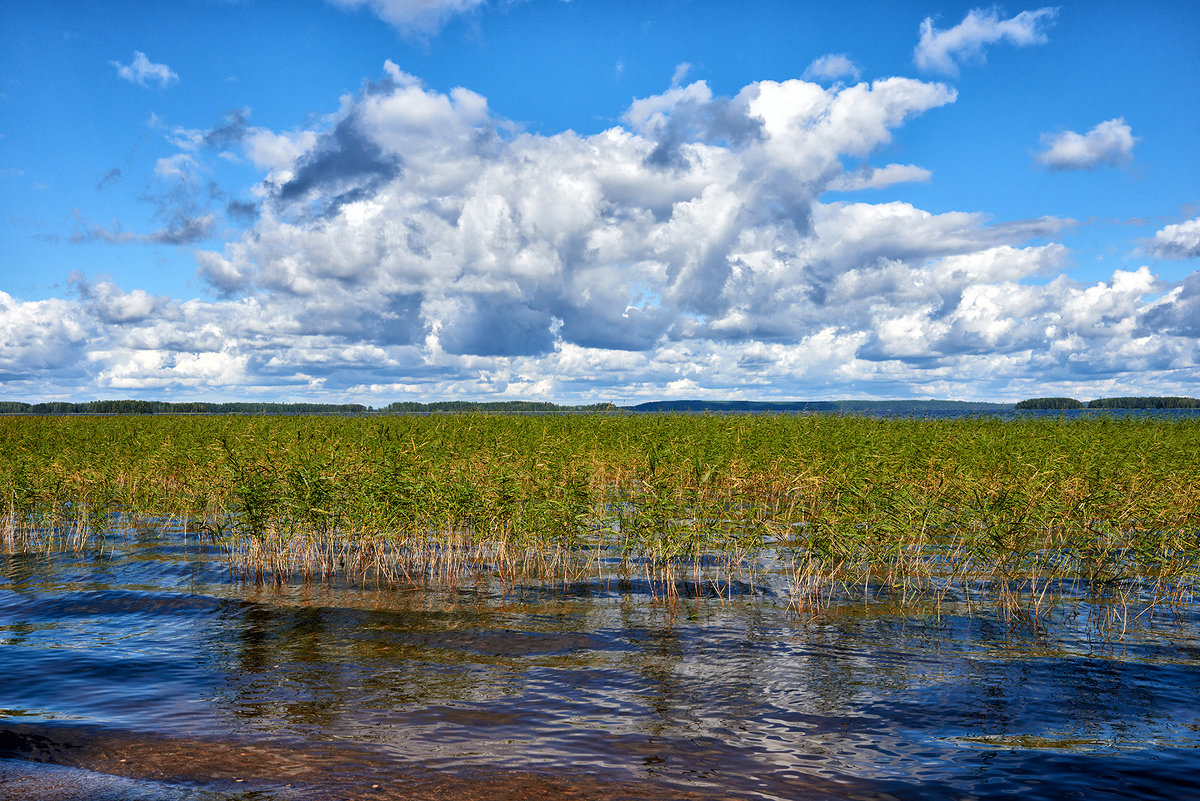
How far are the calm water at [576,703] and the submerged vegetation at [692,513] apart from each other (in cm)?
155

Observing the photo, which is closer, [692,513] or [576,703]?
[576,703]

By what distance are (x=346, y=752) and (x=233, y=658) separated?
15.3ft

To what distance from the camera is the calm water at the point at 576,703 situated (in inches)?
311

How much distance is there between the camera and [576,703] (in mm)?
9922

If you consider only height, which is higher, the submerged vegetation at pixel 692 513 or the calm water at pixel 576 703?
the submerged vegetation at pixel 692 513

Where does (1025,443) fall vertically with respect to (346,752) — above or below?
above

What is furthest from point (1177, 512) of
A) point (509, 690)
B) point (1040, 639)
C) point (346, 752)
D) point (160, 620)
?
point (160, 620)

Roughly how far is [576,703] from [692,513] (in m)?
9.30

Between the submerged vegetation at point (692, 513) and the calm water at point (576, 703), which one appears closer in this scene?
the calm water at point (576, 703)

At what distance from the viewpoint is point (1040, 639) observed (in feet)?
40.3

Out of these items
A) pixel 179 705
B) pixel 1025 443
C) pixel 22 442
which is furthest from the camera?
pixel 22 442

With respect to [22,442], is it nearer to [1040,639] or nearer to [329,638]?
[329,638]

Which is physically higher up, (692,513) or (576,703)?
(692,513)

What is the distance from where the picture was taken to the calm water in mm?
7906
